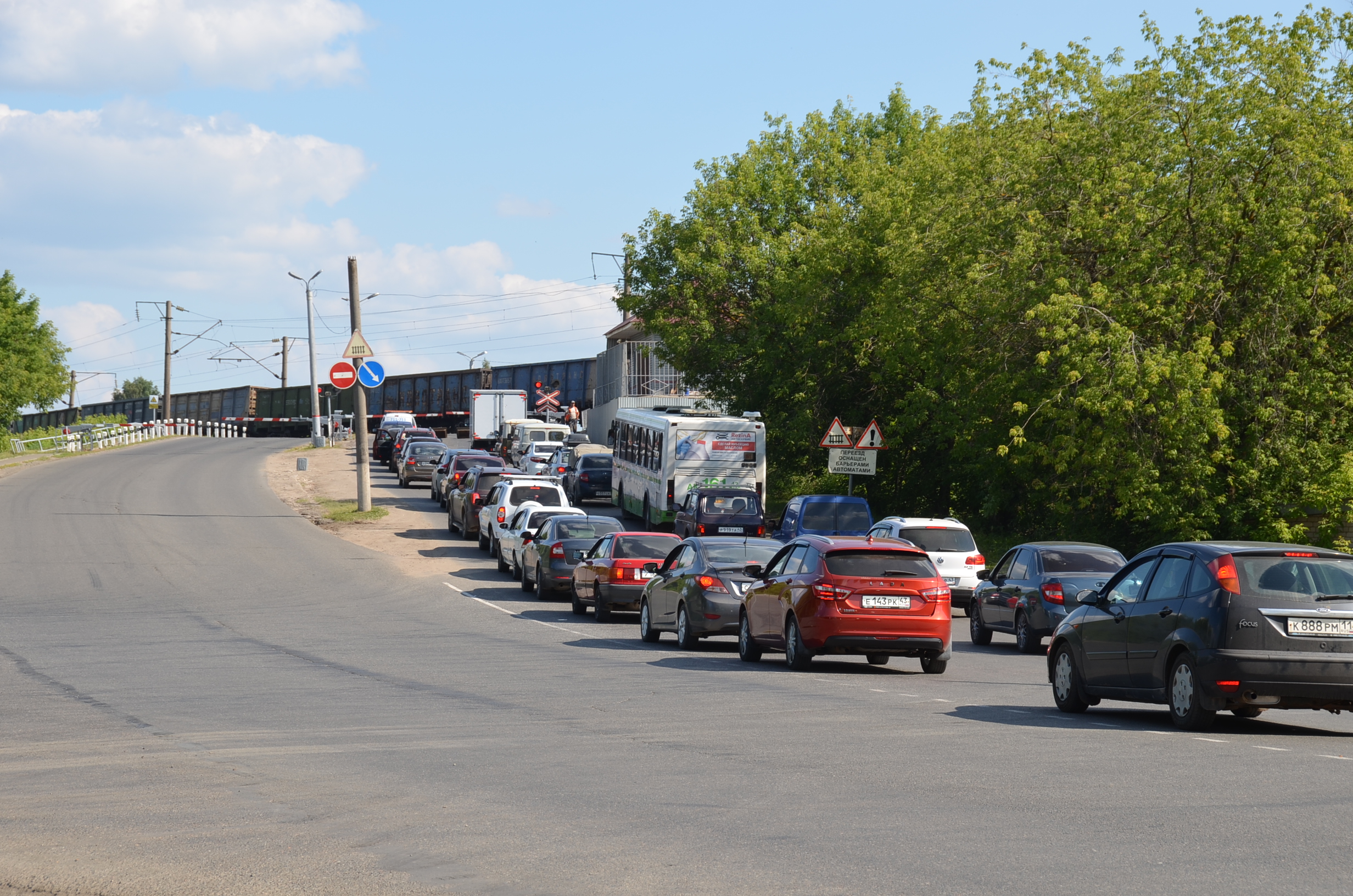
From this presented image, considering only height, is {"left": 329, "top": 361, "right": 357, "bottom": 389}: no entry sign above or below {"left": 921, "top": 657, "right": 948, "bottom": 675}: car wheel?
above

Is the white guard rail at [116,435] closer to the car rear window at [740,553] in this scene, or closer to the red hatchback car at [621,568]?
the red hatchback car at [621,568]

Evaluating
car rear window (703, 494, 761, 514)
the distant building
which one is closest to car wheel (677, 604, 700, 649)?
car rear window (703, 494, 761, 514)

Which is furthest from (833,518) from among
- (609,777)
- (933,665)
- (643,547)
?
(609,777)

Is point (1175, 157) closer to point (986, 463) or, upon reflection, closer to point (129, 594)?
point (986, 463)

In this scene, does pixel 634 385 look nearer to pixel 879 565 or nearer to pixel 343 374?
pixel 343 374

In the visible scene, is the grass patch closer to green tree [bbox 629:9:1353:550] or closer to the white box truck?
green tree [bbox 629:9:1353:550]

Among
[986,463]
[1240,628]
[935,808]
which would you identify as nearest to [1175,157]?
[986,463]

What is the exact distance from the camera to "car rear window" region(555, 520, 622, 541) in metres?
27.5

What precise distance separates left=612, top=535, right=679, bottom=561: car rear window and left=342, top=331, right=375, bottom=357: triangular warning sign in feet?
61.5

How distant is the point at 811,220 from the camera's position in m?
48.7

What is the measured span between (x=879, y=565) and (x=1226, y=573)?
5.64 meters

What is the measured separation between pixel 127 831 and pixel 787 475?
142 ft

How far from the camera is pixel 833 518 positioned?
3122cm

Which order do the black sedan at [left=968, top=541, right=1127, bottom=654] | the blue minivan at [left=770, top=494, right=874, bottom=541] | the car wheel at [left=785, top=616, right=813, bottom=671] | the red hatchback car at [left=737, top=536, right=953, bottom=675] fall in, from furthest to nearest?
the blue minivan at [left=770, top=494, right=874, bottom=541]
the black sedan at [left=968, top=541, right=1127, bottom=654]
the car wheel at [left=785, top=616, right=813, bottom=671]
the red hatchback car at [left=737, top=536, right=953, bottom=675]
